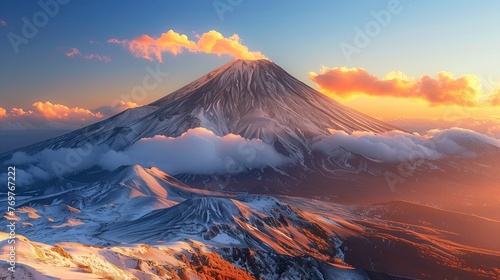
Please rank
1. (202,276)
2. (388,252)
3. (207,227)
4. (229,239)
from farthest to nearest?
1. (388,252)
2. (207,227)
3. (229,239)
4. (202,276)

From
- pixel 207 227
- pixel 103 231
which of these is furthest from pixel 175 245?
pixel 103 231

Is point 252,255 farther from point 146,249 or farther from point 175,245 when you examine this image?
point 146,249

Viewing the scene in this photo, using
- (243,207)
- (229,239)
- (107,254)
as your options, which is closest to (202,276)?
(107,254)

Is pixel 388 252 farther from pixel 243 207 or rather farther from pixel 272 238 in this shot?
pixel 243 207

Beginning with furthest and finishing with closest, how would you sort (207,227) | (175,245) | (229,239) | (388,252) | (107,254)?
(388,252)
(207,227)
(229,239)
(175,245)
(107,254)

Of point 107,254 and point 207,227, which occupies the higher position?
point 107,254

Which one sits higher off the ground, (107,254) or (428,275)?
(107,254)

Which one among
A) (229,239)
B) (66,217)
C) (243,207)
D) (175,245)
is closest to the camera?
(175,245)

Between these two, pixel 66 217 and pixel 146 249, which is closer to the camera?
pixel 146 249

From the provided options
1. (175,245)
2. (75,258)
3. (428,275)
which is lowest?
(428,275)
